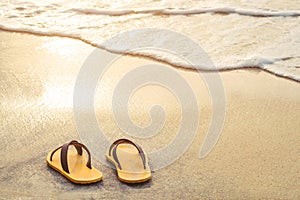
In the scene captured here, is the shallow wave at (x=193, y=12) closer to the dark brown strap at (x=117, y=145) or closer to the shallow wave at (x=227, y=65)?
the shallow wave at (x=227, y=65)

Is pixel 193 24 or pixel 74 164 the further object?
pixel 193 24

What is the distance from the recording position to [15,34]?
3744 millimetres

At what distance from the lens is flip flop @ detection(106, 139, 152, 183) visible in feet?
6.70

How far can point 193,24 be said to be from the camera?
3.99m

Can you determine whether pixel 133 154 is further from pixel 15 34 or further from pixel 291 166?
pixel 15 34

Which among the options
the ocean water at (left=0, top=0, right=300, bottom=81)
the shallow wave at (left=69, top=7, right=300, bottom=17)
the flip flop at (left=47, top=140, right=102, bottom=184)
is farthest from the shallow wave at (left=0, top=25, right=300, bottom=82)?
the flip flop at (left=47, top=140, right=102, bottom=184)

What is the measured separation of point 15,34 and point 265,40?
201 cm

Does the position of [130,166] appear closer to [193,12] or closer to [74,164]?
[74,164]

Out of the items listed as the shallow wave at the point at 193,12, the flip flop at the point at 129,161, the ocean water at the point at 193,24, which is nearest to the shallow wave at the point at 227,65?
the ocean water at the point at 193,24

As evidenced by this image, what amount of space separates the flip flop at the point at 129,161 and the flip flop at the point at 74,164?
0.36ft

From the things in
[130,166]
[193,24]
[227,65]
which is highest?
[193,24]

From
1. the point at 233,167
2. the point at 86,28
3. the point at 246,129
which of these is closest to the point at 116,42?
the point at 86,28

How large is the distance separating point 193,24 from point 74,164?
2214 millimetres

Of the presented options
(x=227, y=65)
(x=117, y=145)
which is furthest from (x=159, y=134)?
(x=227, y=65)
